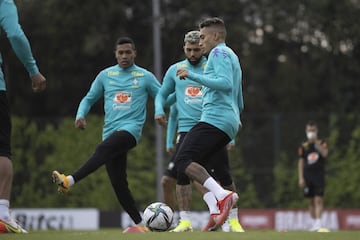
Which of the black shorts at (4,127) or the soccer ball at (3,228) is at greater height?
the black shorts at (4,127)

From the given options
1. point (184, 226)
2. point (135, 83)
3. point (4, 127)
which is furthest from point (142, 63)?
point (4, 127)

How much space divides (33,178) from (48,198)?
727mm

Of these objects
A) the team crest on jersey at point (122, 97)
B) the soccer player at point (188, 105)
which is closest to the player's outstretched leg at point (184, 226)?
the soccer player at point (188, 105)

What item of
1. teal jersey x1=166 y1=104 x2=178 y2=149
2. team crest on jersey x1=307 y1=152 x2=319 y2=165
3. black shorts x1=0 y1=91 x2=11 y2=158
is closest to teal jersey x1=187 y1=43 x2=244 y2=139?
black shorts x1=0 y1=91 x2=11 y2=158

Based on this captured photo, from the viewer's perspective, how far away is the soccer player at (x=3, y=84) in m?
8.43

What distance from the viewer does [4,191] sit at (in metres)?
8.71

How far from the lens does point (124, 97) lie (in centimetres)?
1160

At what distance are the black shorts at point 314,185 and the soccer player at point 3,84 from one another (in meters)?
A: 10.9

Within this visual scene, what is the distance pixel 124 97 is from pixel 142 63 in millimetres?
23360

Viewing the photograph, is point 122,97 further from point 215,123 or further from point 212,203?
point 212,203

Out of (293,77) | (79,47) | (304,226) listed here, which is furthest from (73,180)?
(293,77)

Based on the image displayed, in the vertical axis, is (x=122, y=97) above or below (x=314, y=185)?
above

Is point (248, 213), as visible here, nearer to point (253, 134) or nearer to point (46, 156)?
point (253, 134)

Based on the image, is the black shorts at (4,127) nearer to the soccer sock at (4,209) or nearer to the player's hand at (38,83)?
the player's hand at (38,83)
